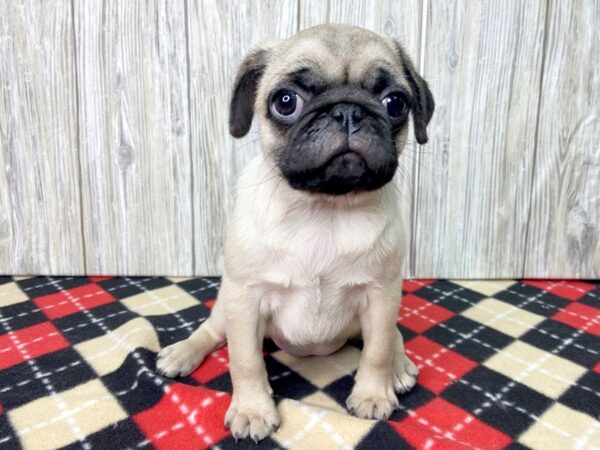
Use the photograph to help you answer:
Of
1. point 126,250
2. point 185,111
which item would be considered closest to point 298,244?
point 185,111

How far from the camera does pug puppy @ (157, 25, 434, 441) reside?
1.36 metres

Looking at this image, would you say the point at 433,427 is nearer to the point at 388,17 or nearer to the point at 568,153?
the point at 568,153

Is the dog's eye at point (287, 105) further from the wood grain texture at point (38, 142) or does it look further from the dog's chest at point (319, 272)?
the wood grain texture at point (38, 142)

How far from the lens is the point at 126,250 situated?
8.63 feet

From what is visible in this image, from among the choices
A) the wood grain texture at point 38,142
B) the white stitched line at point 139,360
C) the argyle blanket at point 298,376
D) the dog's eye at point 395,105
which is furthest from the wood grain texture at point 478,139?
the wood grain texture at point 38,142

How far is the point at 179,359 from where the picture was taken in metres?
1.77

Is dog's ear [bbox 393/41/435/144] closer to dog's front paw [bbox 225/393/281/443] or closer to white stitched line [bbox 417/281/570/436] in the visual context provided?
white stitched line [bbox 417/281/570/436]

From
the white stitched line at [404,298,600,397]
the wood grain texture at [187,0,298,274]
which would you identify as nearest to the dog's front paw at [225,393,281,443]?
the white stitched line at [404,298,600,397]

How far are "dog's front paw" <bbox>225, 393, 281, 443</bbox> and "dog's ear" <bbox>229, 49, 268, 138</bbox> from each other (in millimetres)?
853

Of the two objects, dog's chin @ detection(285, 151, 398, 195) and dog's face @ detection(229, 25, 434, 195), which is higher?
dog's face @ detection(229, 25, 434, 195)

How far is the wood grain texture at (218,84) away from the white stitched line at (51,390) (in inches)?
38.2

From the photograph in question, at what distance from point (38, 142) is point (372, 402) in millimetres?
2023

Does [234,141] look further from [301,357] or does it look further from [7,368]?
[7,368]

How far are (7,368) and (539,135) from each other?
8.42 ft
